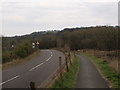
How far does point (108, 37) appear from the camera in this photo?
74.5 metres

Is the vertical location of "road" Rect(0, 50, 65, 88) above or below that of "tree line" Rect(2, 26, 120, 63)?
below

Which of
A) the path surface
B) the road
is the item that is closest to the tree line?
the road

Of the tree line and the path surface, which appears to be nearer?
the path surface

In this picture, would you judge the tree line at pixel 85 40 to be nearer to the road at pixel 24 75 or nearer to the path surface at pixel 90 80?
the road at pixel 24 75

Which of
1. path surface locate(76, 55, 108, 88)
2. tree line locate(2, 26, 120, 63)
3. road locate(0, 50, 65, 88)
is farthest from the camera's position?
tree line locate(2, 26, 120, 63)

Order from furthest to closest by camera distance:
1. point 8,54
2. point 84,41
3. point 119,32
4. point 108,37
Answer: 1. point 84,41
2. point 108,37
3. point 119,32
4. point 8,54

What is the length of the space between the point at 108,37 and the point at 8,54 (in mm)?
38238

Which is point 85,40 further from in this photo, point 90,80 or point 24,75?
point 90,80

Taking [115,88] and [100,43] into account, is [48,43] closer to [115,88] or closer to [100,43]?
[100,43]

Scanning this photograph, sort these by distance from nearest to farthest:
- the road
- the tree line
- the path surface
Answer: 1. the path surface
2. the road
3. the tree line

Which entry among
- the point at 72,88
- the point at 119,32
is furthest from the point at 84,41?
the point at 72,88

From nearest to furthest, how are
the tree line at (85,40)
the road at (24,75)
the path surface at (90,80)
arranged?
the path surface at (90,80), the road at (24,75), the tree line at (85,40)

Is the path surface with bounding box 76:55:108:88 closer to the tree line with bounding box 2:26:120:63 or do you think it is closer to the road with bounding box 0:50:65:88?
the road with bounding box 0:50:65:88

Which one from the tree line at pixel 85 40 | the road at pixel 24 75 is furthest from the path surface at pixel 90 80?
the tree line at pixel 85 40
